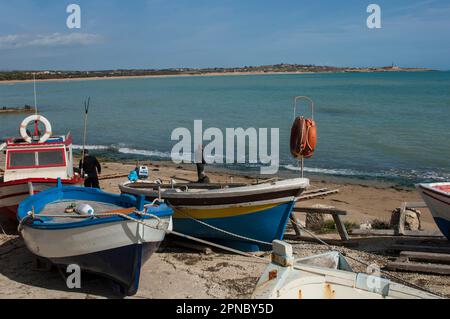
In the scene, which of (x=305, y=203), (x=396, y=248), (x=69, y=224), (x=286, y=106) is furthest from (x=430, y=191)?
(x=286, y=106)

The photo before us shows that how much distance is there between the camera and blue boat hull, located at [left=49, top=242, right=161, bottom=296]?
7992mm

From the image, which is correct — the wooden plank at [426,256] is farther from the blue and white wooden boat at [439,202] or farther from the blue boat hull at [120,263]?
the blue boat hull at [120,263]

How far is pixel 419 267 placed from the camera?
8.83m

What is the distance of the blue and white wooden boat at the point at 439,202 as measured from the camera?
9.84 meters

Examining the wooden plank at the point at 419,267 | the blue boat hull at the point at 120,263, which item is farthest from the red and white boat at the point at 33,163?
the wooden plank at the point at 419,267

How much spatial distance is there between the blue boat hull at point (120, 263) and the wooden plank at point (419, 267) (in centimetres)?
442

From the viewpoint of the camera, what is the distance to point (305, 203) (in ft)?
50.0

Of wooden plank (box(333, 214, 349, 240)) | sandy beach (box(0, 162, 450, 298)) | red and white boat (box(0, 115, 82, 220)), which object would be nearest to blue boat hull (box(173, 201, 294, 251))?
sandy beach (box(0, 162, 450, 298))

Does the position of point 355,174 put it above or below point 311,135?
below

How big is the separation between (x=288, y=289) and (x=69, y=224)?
391 centimetres

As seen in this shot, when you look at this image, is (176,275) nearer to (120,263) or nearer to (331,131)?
(120,263)

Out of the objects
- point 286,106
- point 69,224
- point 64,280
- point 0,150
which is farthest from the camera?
point 286,106

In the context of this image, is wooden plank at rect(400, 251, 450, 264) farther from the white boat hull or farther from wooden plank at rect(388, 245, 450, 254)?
the white boat hull
